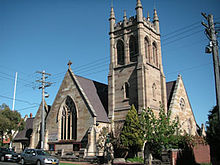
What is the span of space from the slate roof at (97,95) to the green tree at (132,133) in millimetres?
3922

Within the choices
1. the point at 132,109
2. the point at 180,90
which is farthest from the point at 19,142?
the point at 180,90

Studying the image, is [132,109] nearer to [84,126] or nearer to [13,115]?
[84,126]

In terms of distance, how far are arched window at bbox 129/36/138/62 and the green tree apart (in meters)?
7.23

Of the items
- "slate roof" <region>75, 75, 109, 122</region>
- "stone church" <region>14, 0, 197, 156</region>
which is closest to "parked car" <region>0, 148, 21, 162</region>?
"stone church" <region>14, 0, 197, 156</region>

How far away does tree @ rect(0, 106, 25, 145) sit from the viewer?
129 feet

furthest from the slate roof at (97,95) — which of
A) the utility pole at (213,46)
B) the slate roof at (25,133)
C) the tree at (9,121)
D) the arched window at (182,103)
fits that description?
the utility pole at (213,46)

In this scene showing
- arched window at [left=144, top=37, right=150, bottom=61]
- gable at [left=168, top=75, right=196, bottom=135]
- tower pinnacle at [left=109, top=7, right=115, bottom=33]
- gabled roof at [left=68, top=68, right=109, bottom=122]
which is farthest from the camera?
tower pinnacle at [left=109, top=7, right=115, bottom=33]

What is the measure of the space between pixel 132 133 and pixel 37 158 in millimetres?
11547

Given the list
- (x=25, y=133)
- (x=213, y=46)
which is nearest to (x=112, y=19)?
(x=25, y=133)

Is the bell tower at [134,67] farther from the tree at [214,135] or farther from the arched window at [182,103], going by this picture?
the tree at [214,135]

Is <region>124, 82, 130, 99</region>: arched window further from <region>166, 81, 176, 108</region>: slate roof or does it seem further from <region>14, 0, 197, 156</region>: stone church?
<region>166, 81, 176, 108</region>: slate roof

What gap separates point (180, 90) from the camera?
38.4m

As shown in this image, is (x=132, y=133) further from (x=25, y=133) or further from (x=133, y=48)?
(x=25, y=133)

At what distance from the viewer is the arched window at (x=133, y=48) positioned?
3462 centimetres
